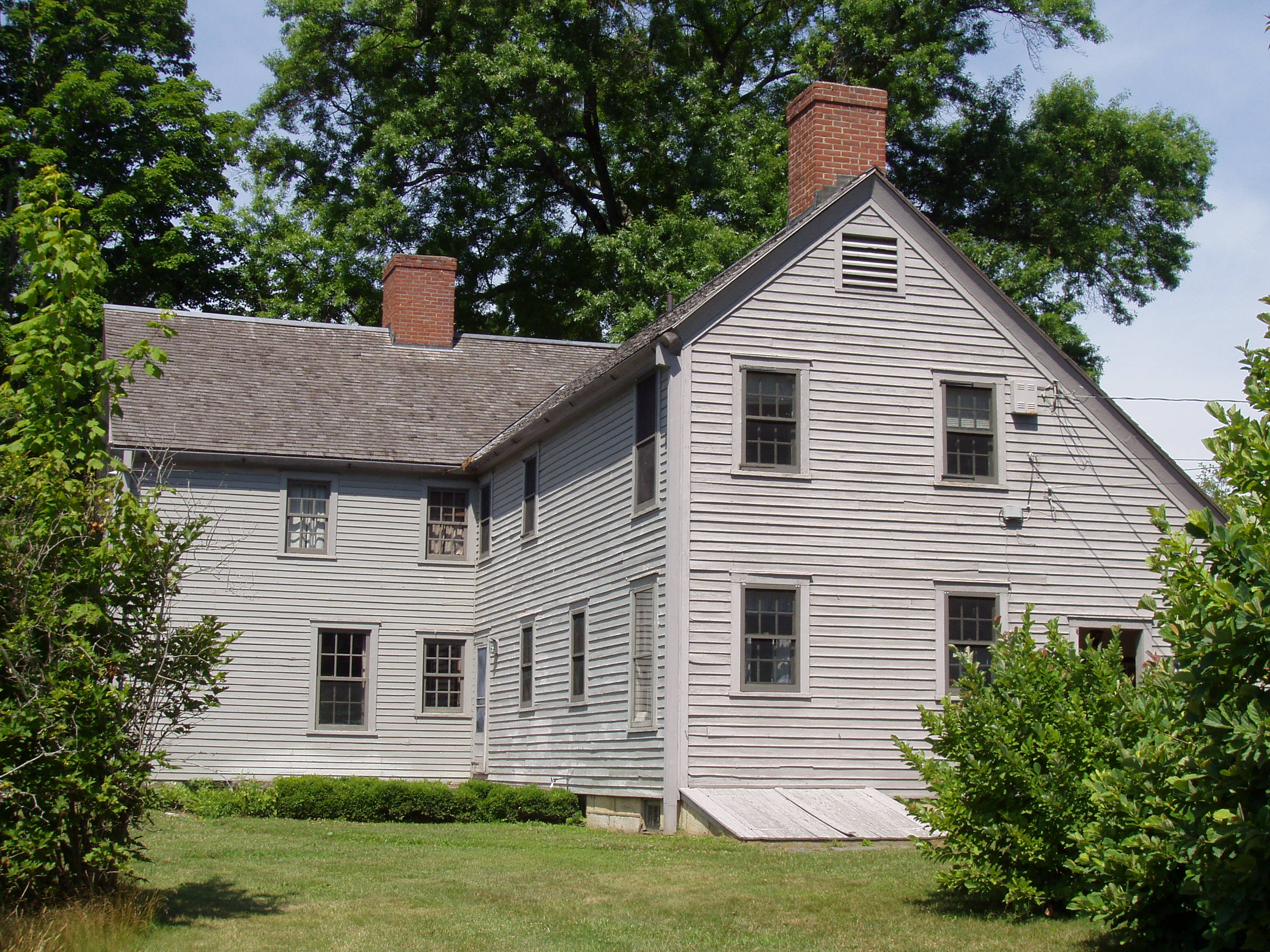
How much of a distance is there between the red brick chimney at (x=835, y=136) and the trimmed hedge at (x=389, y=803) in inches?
362

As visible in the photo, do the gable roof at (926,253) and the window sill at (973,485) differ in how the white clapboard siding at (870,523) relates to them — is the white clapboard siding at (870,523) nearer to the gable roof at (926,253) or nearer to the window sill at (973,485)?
the window sill at (973,485)

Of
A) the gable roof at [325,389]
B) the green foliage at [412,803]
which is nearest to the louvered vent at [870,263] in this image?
the green foliage at [412,803]

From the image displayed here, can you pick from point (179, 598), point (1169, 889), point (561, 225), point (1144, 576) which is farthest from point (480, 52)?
point (1169, 889)

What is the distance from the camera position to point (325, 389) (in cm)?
2672

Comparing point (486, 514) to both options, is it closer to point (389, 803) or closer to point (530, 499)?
point (530, 499)

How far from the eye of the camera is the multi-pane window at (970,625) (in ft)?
60.4

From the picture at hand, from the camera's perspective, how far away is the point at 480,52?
34688 mm

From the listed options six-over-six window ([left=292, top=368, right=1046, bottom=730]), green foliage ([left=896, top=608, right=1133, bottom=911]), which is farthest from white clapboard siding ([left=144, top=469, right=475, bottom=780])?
green foliage ([left=896, top=608, right=1133, bottom=911])

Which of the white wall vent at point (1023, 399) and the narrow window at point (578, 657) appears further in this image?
the narrow window at point (578, 657)

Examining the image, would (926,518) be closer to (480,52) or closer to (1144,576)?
(1144,576)

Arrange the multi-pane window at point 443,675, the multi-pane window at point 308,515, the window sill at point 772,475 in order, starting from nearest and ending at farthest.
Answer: the window sill at point 772,475
the multi-pane window at point 308,515
the multi-pane window at point 443,675

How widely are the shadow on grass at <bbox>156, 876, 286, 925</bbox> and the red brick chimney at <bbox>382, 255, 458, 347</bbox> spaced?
17.9 m

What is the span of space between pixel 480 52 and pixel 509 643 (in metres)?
17.1

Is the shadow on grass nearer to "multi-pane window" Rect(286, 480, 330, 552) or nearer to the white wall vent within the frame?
the white wall vent
